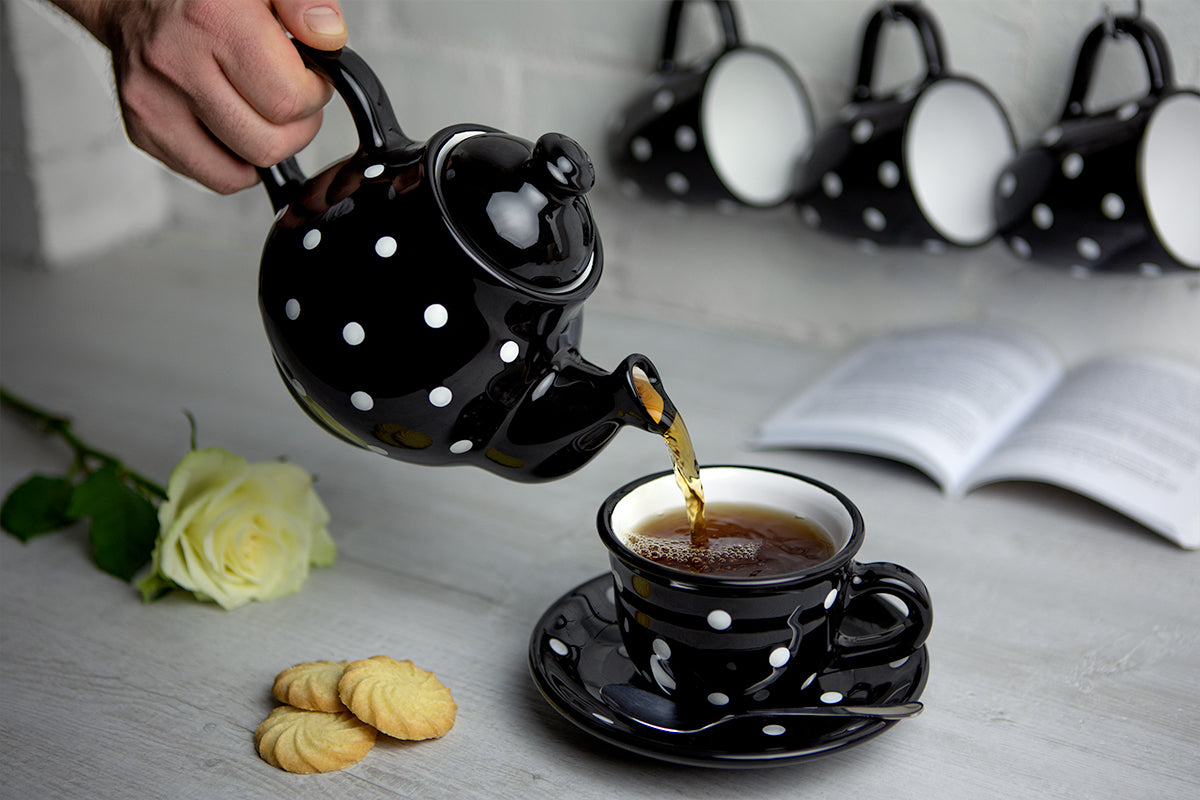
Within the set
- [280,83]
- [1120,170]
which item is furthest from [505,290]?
[1120,170]

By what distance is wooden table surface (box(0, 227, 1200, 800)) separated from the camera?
610 millimetres

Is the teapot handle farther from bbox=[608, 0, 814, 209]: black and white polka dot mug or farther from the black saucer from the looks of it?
bbox=[608, 0, 814, 209]: black and white polka dot mug

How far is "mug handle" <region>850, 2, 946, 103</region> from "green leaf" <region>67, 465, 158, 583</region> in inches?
30.3

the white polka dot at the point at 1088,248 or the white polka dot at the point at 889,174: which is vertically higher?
the white polka dot at the point at 889,174

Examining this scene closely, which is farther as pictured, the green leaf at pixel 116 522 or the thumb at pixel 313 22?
the green leaf at pixel 116 522

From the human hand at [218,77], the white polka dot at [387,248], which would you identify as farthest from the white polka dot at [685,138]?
the white polka dot at [387,248]

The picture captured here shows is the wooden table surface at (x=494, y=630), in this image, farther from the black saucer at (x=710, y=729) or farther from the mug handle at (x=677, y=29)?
the mug handle at (x=677, y=29)

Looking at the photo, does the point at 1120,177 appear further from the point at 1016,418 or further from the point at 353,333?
the point at 353,333

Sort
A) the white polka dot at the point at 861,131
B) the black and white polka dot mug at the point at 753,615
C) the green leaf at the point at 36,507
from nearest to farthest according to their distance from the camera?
the black and white polka dot mug at the point at 753,615 < the green leaf at the point at 36,507 < the white polka dot at the point at 861,131

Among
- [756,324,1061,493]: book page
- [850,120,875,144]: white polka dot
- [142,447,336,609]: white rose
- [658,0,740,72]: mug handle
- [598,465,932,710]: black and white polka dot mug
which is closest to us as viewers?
[598,465,932,710]: black and white polka dot mug

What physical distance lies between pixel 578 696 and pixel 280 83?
0.38 metres

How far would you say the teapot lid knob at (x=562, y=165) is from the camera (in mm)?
567

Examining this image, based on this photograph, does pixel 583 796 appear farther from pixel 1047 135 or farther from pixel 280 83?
pixel 1047 135

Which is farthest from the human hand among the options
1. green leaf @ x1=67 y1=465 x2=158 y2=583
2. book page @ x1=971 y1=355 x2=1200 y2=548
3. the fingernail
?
book page @ x1=971 y1=355 x2=1200 y2=548
